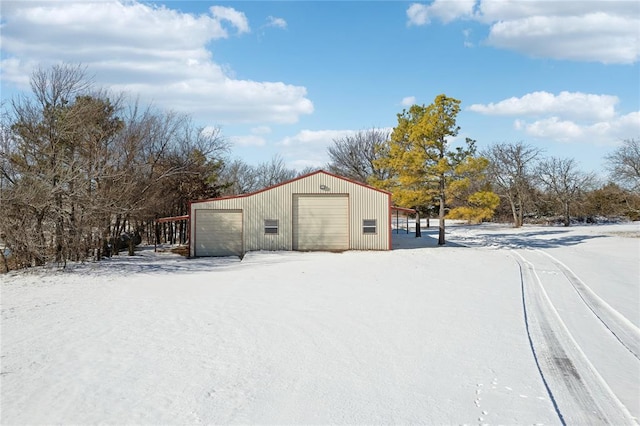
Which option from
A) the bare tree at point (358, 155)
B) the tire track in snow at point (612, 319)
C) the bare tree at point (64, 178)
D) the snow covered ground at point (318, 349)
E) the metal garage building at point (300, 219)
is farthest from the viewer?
the bare tree at point (358, 155)

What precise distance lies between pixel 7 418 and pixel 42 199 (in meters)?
12.0

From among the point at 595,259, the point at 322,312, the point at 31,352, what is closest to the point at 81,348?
the point at 31,352

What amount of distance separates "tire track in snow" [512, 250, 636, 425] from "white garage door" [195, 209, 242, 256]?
1556 centimetres

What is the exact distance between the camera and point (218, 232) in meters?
23.6

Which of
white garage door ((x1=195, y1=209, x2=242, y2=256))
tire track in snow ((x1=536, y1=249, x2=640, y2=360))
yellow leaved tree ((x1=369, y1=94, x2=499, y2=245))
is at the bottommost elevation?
tire track in snow ((x1=536, y1=249, x2=640, y2=360))

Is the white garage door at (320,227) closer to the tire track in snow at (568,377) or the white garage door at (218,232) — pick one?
the white garage door at (218,232)

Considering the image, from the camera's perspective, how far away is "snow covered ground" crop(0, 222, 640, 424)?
18.2ft

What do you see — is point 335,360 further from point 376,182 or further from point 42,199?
point 376,182

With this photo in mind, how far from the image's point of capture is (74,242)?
1708 cm

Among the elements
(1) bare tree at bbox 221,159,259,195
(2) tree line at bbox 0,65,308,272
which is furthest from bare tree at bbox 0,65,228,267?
(1) bare tree at bbox 221,159,259,195

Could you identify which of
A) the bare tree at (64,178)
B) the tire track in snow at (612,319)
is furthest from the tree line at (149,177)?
the tire track in snow at (612,319)

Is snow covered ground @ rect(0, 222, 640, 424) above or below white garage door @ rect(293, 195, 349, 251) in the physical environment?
below

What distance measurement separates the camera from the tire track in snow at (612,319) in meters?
8.80

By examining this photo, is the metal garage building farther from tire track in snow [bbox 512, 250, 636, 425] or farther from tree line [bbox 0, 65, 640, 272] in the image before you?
tire track in snow [bbox 512, 250, 636, 425]
